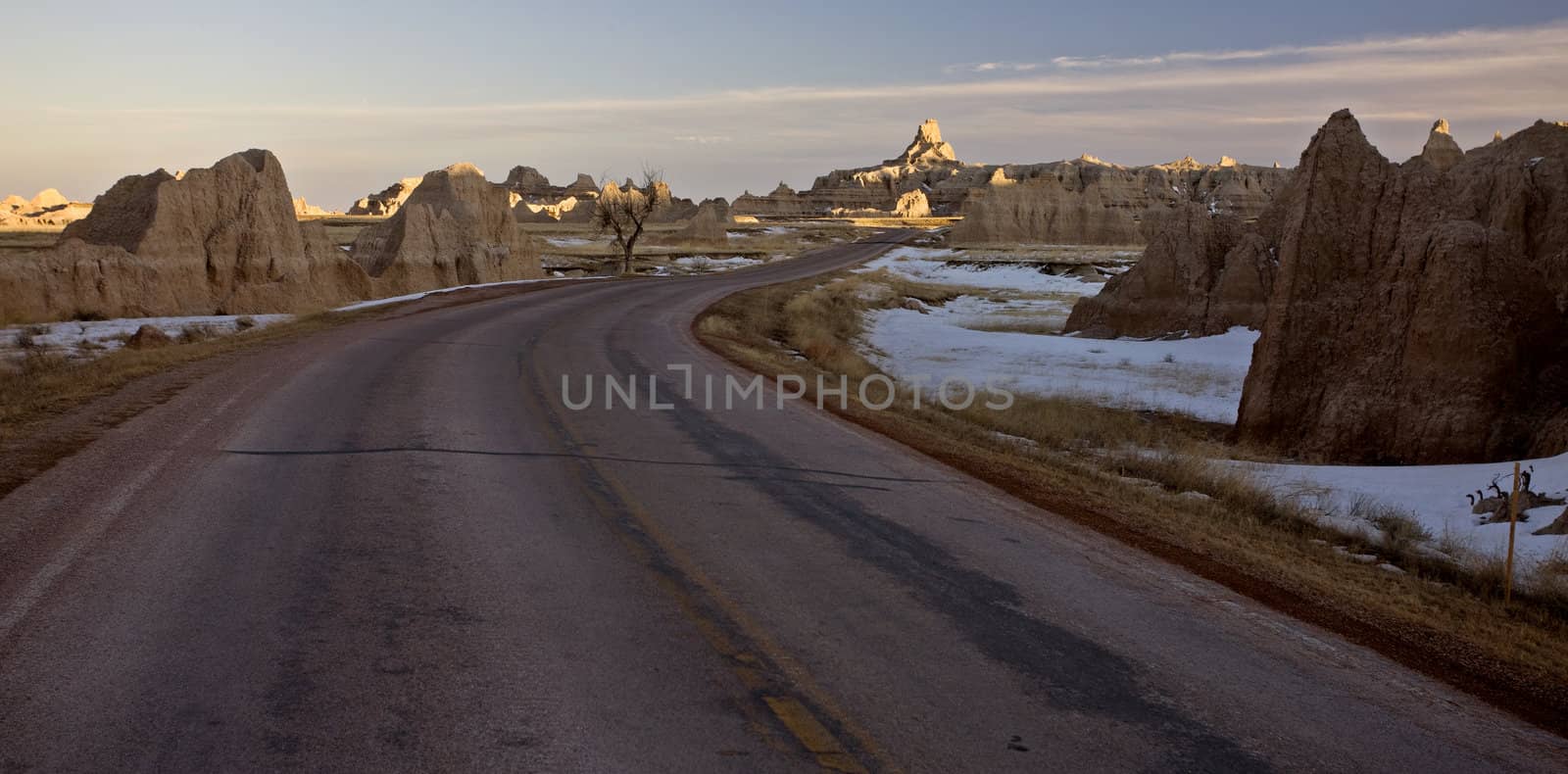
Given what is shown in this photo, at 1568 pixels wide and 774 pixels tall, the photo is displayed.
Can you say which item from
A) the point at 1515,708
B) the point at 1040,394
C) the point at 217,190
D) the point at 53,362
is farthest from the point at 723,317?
the point at 1515,708

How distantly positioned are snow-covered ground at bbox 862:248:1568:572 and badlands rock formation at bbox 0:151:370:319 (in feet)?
53.4

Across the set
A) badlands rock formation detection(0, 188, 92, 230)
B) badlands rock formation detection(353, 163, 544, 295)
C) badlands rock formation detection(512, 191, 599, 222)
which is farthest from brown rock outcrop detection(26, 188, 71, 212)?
badlands rock formation detection(353, 163, 544, 295)

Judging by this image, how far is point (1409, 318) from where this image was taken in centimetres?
1606

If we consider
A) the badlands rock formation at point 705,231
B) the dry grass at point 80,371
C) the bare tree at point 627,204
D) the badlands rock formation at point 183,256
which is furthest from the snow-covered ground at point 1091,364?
the badlands rock formation at point 705,231

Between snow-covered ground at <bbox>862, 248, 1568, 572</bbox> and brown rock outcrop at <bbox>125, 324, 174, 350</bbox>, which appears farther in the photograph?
brown rock outcrop at <bbox>125, 324, 174, 350</bbox>

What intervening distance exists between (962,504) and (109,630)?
22.0 feet

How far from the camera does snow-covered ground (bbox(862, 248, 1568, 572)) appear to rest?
38.5 feet

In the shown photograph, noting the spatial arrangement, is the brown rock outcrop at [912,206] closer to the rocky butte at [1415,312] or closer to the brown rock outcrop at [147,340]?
the rocky butte at [1415,312]

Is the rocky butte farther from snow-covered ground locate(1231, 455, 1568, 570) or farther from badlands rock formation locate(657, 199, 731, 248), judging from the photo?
badlands rock formation locate(657, 199, 731, 248)

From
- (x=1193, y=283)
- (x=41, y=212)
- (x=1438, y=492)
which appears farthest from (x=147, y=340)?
(x=41, y=212)

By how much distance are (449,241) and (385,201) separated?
152551 mm

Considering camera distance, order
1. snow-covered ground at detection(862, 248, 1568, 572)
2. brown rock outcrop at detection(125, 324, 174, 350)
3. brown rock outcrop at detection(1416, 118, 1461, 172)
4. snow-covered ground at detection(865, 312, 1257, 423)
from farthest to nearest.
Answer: brown rock outcrop at detection(1416, 118, 1461, 172), snow-covered ground at detection(865, 312, 1257, 423), brown rock outcrop at detection(125, 324, 174, 350), snow-covered ground at detection(862, 248, 1568, 572)

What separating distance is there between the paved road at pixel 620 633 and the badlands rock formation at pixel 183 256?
15.8 m

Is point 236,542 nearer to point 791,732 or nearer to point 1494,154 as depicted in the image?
point 791,732
